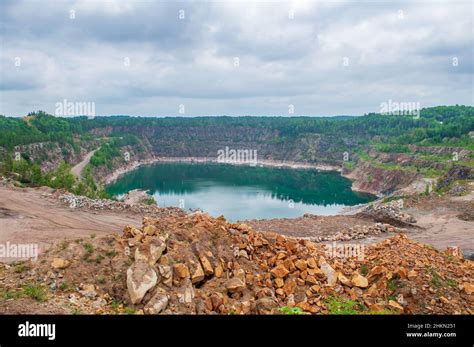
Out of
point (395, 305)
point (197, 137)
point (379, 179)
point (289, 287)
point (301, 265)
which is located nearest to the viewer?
point (395, 305)

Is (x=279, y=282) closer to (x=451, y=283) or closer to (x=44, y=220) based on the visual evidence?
(x=451, y=283)

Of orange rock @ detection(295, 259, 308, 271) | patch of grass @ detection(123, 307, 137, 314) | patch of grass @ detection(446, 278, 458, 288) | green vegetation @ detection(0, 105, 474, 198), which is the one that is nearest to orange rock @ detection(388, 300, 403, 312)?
patch of grass @ detection(446, 278, 458, 288)

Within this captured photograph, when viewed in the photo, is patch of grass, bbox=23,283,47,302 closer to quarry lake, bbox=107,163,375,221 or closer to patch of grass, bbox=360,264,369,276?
patch of grass, bbox=360,264,369,276

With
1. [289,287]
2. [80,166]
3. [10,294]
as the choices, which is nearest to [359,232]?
[289,287]

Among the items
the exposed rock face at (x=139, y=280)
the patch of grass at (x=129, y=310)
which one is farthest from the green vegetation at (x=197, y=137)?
the patch of grass at (x=129, y=310)
